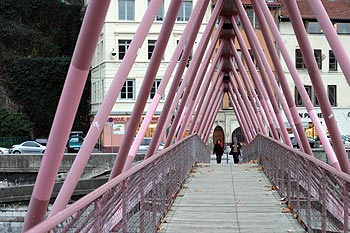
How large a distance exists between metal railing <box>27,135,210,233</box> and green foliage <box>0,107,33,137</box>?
47.8m

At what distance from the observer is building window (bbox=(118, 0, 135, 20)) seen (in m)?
54.1

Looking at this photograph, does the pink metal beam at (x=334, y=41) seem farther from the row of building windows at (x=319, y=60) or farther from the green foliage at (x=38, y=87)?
the green foliage at (x=38, y=87)

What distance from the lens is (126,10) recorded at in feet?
178

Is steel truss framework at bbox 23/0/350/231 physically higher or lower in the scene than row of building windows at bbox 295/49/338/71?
lower

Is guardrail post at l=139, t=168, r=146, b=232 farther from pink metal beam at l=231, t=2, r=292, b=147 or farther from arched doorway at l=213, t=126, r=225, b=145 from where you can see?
arched doorway at l=213, t=126, r=225, b=145

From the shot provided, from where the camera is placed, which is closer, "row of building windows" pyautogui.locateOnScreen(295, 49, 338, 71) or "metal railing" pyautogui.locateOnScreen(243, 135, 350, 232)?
"metal railing" pyautogui.locateOnScreen(243, 135, 350, 232)

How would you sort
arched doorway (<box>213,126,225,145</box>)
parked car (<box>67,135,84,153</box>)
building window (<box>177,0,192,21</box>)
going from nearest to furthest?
1. building window (<box>177,0,192,21</box>)
2. parked car (<box>67,135,84,153</box>)
3. arched doorway (<box>213,126,225,145</box>)

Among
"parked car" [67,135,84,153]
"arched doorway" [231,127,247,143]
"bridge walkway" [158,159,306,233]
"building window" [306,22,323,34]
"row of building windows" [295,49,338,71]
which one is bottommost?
"bridge walkway" [158,159,306,233]

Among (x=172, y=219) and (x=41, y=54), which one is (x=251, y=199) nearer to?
(x=172, y=219)

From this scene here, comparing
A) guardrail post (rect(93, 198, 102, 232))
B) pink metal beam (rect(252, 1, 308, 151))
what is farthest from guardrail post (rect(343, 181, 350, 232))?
pink metal beam (rect(252, 1, 308, 151))

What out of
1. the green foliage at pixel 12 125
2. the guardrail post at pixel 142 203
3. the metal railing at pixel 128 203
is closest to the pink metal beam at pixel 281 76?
the metal railing at pixel 128 203

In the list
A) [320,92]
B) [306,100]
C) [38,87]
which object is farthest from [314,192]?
[38,87]

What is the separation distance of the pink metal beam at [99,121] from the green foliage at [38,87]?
2050 inches

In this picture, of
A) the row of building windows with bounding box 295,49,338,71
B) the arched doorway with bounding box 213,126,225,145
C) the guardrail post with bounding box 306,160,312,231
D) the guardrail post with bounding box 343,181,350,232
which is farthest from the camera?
the arched doorway with bounding box 213,126,225,145
